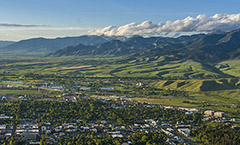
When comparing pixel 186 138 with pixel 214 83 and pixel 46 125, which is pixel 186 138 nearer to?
pixel 46 125

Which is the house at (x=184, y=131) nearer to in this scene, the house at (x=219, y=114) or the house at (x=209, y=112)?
the house at (x=219, y=114)

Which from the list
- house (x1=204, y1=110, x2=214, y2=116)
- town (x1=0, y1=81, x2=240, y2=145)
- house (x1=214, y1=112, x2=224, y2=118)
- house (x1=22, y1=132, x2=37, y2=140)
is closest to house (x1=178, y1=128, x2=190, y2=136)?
town (x1=0, y1=81, x2=240, y2=145)

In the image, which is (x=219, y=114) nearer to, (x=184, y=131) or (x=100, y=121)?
(x=184, y=131)

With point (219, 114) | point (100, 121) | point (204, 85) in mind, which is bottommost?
point (219, 114)

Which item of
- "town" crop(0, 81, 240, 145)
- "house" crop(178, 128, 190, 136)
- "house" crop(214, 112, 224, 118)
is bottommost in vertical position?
"house" crop(214, 112, 224, 118)

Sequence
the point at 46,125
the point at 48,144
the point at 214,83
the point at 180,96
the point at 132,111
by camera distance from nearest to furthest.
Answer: the point at 48,144 → the point at 46,125 → the point at 132,111 → the point at 180,96 → the point at 214,83

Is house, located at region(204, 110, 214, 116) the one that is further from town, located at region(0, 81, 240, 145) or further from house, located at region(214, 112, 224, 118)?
house, located at region(214, 112, 224, 118)

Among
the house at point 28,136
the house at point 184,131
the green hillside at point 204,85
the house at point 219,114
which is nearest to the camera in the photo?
the house at point 28,136

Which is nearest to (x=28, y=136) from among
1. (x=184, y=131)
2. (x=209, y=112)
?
(x=184, y=131)

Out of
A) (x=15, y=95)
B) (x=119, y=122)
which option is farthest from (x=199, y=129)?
(x=15, y=95)

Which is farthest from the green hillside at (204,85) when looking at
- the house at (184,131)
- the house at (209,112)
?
the house at (184,131)

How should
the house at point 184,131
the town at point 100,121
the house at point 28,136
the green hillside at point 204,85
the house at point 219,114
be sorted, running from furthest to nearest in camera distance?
the green hillside at point 204,85 < the house at point 219,114 < the house at point 184,131 < the town at point 100,121 < the house at point 28,136
